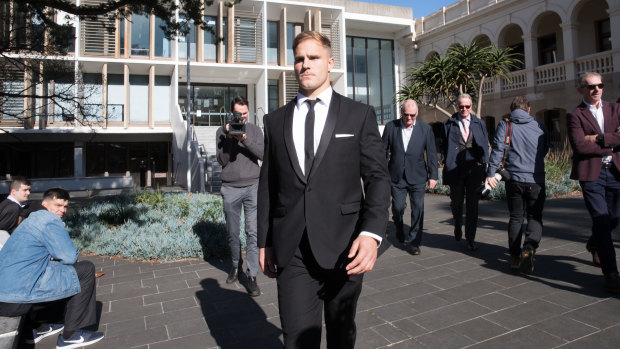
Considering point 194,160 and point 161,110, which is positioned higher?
point 161,110

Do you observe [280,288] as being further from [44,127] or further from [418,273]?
[44,127]

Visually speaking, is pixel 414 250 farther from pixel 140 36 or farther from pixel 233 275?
pixel 140 36

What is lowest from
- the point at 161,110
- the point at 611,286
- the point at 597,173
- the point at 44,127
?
the point at 611,286

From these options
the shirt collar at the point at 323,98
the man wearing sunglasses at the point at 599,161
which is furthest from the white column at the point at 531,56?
the shirt collar at the point at 323,98

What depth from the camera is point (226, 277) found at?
479 centimetres

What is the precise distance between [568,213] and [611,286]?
487cm

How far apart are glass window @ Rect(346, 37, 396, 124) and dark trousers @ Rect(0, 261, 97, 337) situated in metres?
26.0

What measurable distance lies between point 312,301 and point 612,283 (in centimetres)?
325

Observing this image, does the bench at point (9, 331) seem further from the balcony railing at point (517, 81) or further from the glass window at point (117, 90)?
the balcony railing at point (517, 81)

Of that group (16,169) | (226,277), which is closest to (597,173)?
(226,277)

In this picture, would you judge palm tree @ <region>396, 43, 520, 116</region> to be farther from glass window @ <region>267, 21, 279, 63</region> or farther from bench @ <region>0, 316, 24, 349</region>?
bench @ <region>0, 316, 24, 349</region>

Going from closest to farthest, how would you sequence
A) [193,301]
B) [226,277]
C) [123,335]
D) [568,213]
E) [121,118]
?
[123,335]
[193,301]
[226,277]
[568,213]
[121,118]

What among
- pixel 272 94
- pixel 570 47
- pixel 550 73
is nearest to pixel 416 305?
pixel 570 47

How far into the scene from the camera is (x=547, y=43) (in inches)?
853
